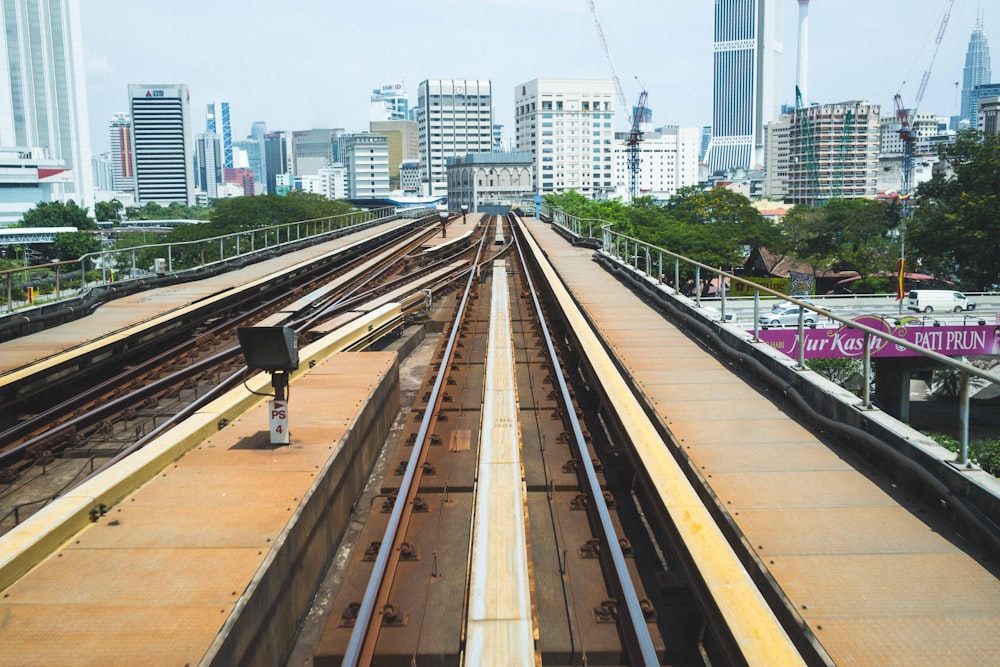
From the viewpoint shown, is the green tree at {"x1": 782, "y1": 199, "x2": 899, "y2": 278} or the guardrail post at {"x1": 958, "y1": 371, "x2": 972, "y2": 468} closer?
the guardrail post at {"x1": 958, "y1": 371, "x2": 972, "y2": 468}

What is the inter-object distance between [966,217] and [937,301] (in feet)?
26.7

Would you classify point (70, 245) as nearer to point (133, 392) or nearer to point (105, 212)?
point (105, 212)

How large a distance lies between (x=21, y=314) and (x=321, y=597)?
939 centimetres

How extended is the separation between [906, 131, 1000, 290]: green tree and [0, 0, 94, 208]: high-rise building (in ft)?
593

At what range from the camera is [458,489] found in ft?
24.9

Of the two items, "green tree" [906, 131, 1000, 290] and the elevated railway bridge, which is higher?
"green tree" [906, 131, 1000, 290]

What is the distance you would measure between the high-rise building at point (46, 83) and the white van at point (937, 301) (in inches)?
7250

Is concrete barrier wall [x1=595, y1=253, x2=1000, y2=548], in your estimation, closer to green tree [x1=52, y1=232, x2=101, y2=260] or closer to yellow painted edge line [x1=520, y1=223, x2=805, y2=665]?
yellow painted edge line [x1=520, y1=223, x2=805, y2=665]

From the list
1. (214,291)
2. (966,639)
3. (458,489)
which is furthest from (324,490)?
(214,291)

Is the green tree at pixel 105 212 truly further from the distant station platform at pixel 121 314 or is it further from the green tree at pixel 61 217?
the distant station platform at pixel 121 314

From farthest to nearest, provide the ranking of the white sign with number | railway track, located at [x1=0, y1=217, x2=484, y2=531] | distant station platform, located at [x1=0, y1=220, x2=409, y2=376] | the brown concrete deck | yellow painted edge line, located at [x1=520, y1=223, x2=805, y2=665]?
distant station platform, located at [x1=0, y1=220, x2=409, y2=376]
railway track, located at [x1=0, y1=217, x2=484, y2=531]
the white sign with number
the brown concrete deck
yellow painted edge line, located at [x1=520, y1=223, x2=805, y2=665]

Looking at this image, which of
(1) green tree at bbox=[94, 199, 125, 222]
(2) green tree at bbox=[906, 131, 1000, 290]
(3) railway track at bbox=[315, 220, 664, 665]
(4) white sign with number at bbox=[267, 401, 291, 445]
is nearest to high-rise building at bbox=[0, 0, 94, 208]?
(1) green tree at bbox=[94, 199, 125, 222]

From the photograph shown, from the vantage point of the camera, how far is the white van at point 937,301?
40.4 meters

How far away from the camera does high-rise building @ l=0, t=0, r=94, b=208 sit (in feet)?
613
